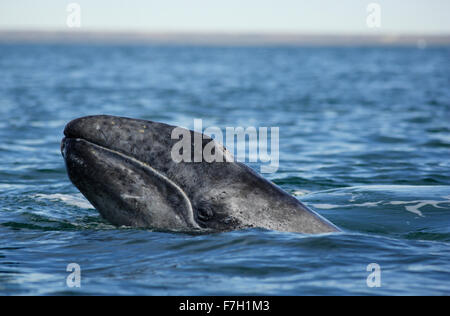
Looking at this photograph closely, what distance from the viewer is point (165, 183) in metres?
8.30

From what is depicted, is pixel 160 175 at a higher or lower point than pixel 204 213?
higher

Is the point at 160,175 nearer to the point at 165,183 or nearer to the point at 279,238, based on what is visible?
the point at 165,183

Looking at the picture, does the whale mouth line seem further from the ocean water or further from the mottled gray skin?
the ocean water

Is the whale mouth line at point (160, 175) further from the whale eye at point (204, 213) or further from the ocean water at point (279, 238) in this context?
the ocean water at point (279, 238)

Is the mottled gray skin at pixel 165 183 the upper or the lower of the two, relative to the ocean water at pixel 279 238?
upper

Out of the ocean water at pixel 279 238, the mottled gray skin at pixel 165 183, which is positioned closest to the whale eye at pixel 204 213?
the mottled gray skin at pixel 165 183

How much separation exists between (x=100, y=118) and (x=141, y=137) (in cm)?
58

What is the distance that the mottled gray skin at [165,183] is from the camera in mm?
8242

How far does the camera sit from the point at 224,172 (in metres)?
8.26

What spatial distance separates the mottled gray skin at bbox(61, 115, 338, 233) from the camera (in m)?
8.24

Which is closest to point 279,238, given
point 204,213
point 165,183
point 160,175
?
point 204,213

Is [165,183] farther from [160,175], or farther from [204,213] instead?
[204,213]

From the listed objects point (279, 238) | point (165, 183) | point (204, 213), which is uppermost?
point (165, 183)

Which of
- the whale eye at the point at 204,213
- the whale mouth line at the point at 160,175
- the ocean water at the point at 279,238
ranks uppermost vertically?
the whale mouth line at the point at 160,175
